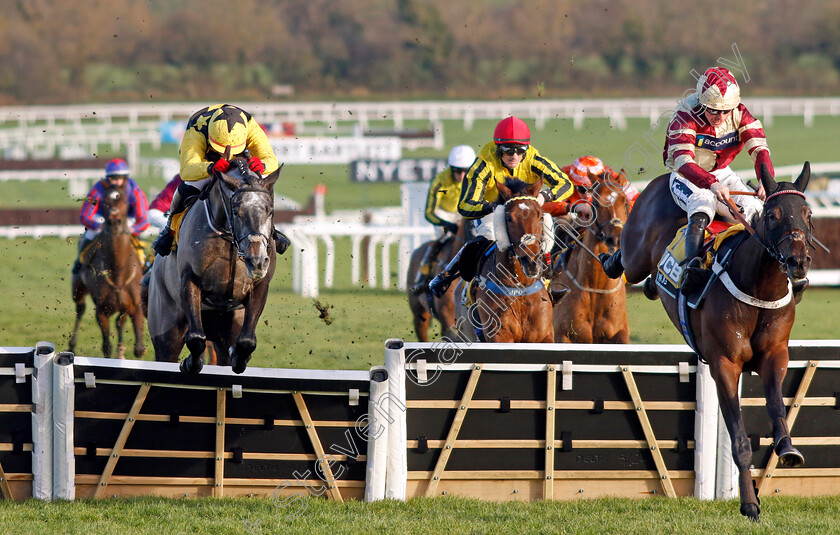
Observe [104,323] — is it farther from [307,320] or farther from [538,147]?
[538,147]

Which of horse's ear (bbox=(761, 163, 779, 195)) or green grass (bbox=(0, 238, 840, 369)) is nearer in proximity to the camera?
horse's ear (bbox=(761, 163, 779, 195))

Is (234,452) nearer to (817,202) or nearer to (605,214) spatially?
(605,214)

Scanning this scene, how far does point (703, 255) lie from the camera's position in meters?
5.74

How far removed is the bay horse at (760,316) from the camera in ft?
16.2

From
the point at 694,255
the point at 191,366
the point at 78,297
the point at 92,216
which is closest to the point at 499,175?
the point at 694,255

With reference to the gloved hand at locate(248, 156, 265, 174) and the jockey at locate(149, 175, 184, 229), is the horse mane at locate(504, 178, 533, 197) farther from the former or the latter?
the jockey at locate(149, 175, 184, 229)

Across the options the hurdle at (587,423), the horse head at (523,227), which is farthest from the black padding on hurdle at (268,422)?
the horse head at (523,227)

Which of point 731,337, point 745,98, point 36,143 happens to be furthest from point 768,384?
point 745,98

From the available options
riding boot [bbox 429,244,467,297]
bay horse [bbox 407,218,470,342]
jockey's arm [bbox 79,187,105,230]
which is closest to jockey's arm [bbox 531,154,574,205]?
riding boot [bbox 429,244,467,297]

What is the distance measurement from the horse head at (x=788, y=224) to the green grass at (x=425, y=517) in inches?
52.9

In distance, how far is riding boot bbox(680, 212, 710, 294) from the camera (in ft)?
18.3

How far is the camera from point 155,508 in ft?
18.1

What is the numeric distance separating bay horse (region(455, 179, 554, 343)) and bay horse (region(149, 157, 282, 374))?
152 cm

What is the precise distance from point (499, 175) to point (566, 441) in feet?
7.97
